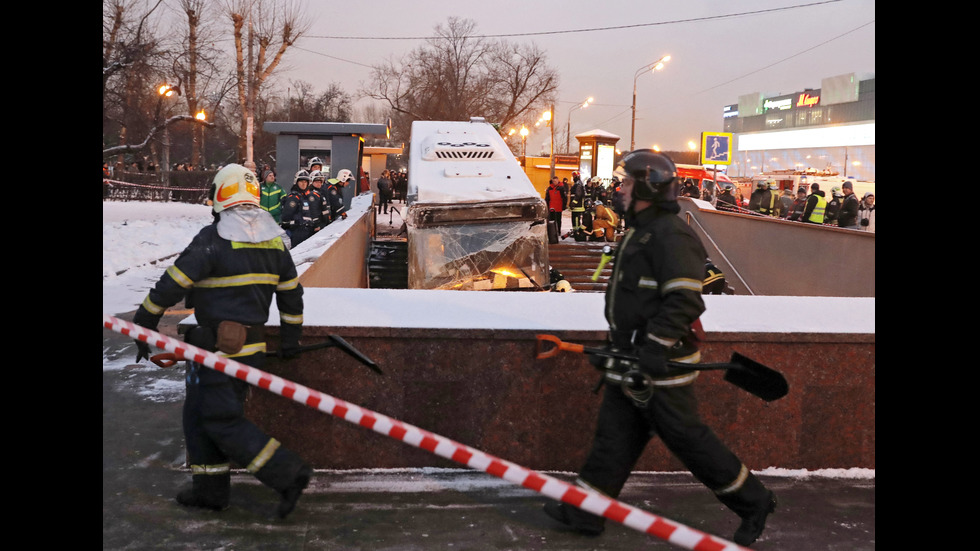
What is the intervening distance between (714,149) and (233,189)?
604 inches

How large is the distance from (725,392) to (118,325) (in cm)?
320

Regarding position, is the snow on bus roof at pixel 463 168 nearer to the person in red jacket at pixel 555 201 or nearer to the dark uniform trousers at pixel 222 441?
the person in red jacket at pixel 555 201

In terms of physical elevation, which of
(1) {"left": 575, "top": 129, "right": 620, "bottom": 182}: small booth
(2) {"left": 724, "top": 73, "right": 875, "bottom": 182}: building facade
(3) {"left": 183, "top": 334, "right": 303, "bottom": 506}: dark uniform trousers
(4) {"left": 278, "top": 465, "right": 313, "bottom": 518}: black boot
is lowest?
(4) {"left": 278, "top": 465, "right": 313, "bottom": 518}: black boot

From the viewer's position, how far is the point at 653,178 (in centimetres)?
364

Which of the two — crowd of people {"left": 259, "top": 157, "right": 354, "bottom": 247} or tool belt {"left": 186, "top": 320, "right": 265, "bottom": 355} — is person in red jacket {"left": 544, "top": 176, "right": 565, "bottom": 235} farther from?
tool belt {"left": 186, "top": 320, "right": 265, "bottom": 355}

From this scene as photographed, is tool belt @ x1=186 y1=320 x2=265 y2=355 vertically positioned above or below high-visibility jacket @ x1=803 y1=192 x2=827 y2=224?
below

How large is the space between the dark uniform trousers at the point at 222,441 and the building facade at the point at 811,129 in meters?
102

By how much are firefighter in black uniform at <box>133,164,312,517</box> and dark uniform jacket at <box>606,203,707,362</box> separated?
5.36ft

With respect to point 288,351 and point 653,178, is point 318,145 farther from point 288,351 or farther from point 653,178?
point 653,178

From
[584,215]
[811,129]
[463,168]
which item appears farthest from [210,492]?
[811,129]

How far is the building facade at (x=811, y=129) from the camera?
105000 mm

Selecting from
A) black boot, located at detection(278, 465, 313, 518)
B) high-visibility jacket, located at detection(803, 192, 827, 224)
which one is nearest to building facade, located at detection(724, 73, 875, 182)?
high-visibility jacket, located at detection(803, 192, 827, 224)

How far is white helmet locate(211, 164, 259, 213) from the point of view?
157 inches

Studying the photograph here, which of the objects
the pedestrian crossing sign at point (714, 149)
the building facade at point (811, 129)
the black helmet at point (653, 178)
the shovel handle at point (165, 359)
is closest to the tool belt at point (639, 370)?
the black helmet at point (653, 178)
